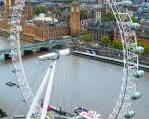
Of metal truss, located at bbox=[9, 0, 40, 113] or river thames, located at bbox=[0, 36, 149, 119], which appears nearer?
metal truss, located at bbox=[9, 0, 40, 113]

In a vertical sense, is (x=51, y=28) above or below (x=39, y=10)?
below

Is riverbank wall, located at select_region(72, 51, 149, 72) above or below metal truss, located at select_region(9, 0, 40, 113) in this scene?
below

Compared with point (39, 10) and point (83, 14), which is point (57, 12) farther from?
point (83, 14)

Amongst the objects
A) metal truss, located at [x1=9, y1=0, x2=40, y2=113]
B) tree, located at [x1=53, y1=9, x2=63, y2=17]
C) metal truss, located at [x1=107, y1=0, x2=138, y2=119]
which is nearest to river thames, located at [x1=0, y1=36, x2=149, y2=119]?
metal truss, located at [x1=9, y1=0, x2=40, y2=113]

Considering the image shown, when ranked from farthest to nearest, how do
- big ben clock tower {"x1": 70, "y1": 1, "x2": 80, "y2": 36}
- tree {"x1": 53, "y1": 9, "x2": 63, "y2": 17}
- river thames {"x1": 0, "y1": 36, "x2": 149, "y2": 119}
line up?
tree {"x1": 53, "y1": 9, "x2": 63, "y2": 17}
big ben clock tower {"x1": 70, "y1": 1, "x2": 80, "y2": 36}
river thames {"x1": 0, "y1": 36, "x2": 149, "y2": 119}

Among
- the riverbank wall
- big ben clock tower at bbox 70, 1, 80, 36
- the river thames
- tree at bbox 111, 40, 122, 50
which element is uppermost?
big ben clock tower at bbox 70, 1, 80, 36

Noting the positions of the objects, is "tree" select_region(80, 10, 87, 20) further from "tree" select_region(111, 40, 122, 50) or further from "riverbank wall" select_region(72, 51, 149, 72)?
"riverbank wall" select_region(72, 51, 149, 72)

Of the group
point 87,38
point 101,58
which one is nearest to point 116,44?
point 101,58

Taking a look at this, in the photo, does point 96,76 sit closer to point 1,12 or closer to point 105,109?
point 105,109

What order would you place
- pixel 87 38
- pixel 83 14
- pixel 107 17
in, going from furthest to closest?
pixel 83 14
pixel 107 17
pixel 87 38
